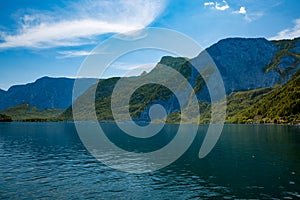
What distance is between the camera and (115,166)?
68.0 meters

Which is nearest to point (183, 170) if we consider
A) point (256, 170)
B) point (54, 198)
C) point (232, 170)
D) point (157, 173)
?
point (157, 173)

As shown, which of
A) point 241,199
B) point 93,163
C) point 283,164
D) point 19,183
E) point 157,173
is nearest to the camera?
point 241,199

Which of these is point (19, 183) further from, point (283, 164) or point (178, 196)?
point (283, 164)

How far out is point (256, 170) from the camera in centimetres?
5959

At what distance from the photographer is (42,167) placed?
67.1m

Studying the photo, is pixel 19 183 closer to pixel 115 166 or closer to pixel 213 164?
pixel 115 166

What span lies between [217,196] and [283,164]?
32.0 meters

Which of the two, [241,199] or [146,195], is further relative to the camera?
[146,195]

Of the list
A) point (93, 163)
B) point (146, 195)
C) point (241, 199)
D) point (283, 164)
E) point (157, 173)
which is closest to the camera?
point (241, 199)

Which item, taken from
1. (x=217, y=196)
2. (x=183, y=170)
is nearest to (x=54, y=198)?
(x=217, y=196)

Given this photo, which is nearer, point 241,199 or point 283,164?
point 241,199

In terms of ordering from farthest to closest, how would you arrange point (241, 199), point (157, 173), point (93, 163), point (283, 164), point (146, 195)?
point (93, 163) → point (283, 164) → point (157, 173) → point (146, 195) → point (241, 199)

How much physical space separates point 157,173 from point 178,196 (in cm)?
1804

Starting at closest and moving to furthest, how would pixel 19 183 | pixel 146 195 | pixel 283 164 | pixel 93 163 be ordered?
pixel 146 195, pixel 19 183, pixel 283 164, pixel 93 163
